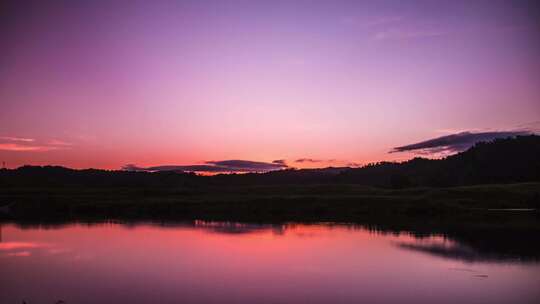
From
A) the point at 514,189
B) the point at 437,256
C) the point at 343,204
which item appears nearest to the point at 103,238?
the point at 437,256

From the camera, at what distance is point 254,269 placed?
75.9ft

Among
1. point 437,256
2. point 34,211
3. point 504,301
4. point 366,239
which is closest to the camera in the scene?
point 504,301

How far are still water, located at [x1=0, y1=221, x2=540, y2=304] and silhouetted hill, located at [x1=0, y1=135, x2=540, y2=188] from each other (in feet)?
220

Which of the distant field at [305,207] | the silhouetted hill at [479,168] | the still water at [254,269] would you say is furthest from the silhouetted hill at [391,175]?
the still water at [254,269]

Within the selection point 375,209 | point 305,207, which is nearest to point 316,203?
point 305,207

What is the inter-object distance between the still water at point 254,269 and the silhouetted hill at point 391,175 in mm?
66935

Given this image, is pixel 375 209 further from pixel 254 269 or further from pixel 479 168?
pixel 479 168

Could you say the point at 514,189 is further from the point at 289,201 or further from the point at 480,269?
the point at 480,269

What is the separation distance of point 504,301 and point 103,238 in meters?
27.3

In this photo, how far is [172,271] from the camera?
2211 cm

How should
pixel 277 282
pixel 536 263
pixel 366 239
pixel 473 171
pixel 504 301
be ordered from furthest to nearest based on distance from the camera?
pixel 473 171
pixel 366 239
pixel 536 263
pixel 277 282
pixel 504 301

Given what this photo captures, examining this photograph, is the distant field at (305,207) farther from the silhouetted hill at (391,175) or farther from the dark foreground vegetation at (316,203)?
the silhouetted hill at (391,175)

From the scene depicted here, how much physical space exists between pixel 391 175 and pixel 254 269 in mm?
100994

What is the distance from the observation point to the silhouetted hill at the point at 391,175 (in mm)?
110875
